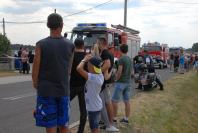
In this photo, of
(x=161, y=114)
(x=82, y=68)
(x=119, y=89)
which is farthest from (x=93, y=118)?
(x=161, y=114)

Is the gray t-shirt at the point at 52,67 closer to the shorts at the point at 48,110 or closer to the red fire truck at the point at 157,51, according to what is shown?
the shorts at the point at 48,110

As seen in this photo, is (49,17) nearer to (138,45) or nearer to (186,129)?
(186,129)

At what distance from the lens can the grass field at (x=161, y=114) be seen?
10.5 metres

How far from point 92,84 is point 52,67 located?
1.68m

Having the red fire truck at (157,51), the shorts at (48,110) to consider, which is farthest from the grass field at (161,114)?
the red fire truck at (157,51)

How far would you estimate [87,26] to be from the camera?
71.0ft

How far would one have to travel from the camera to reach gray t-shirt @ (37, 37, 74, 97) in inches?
217

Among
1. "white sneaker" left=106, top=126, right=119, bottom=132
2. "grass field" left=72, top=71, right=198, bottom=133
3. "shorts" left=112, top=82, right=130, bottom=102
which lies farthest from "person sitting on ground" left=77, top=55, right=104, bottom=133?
"shorts" left=112, top=82, right=130, bottom=102

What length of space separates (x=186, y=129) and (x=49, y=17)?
9.40 metres

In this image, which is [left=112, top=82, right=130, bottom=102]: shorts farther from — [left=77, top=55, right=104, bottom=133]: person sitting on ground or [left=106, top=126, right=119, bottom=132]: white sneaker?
[left=77, top=55, right=104, bottom=133]: person sitting on ground

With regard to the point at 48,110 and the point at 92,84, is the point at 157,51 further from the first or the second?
the point at 48,110

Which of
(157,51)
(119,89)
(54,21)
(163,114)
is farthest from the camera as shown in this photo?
(157,51)

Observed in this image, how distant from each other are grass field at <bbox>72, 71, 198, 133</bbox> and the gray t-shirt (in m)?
3.23

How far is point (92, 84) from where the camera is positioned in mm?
7129
